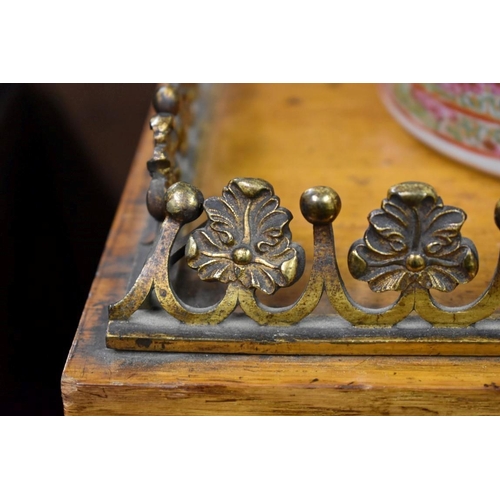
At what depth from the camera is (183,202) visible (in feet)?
1.81

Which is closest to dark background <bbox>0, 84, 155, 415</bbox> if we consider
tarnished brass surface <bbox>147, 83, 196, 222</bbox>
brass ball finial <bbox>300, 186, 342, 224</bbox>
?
tarnished brass surface <bbox>147, 83, 196, 222</bbox>

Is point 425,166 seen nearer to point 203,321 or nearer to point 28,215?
point 203,321

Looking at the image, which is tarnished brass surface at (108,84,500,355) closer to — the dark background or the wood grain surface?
the wood grain surface

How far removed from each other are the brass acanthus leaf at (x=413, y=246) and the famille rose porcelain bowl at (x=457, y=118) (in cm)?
28

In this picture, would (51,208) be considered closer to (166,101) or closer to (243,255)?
(166,101)

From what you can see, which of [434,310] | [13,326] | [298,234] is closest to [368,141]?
[298,234]

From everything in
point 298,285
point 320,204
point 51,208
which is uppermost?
point 320,204

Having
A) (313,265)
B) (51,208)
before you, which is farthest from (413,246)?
(51,208)

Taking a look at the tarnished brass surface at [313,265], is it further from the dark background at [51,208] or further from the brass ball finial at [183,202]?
the dark background at [51,208]

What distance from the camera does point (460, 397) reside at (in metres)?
0.56

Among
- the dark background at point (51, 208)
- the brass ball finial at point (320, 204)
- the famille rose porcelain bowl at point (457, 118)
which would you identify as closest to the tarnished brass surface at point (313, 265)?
the brass ball finial at point (320, 204)

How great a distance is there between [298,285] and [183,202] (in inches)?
6.0

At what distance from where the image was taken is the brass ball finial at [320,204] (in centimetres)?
53
